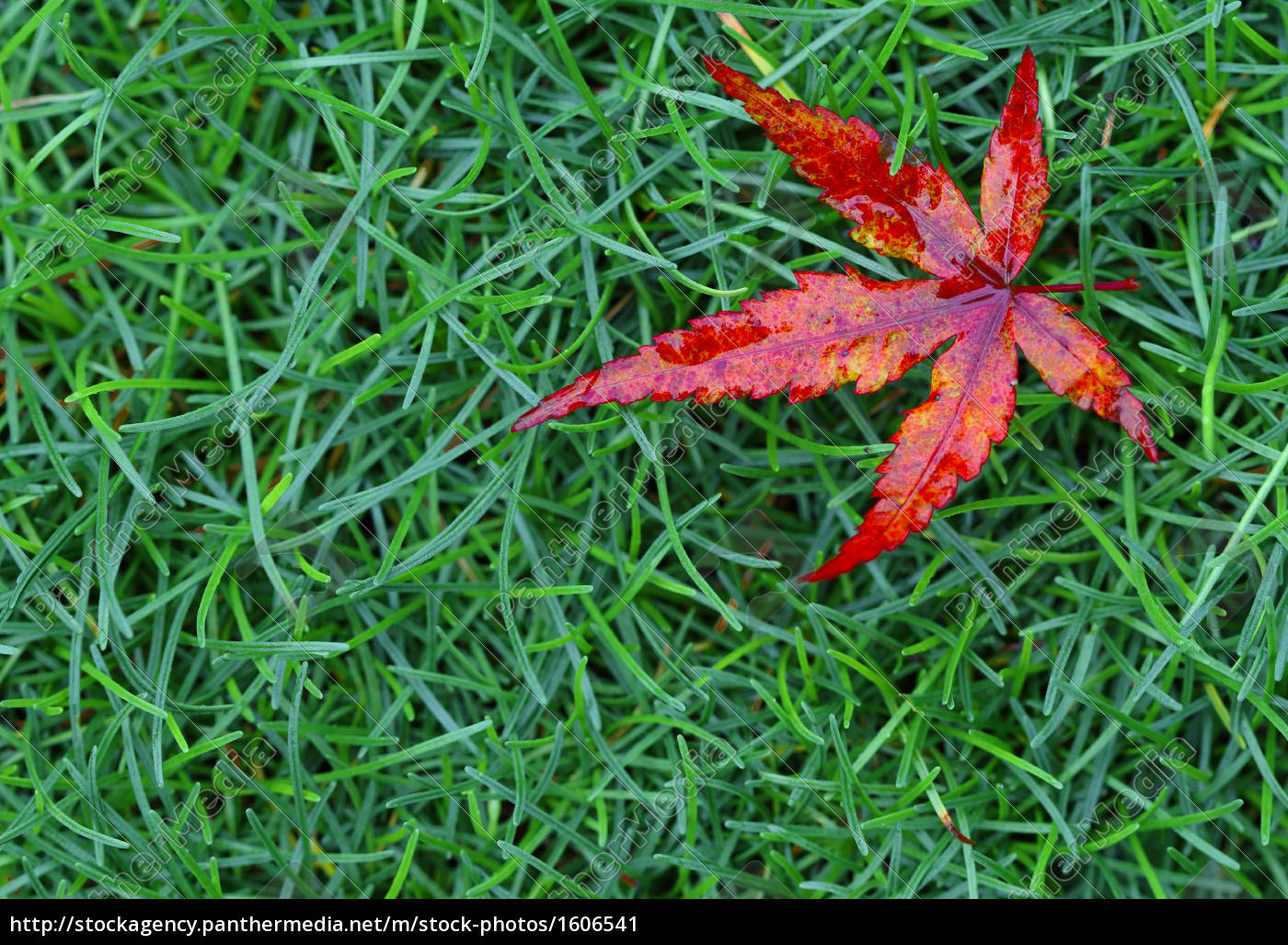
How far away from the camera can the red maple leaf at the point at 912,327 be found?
4.04 ft

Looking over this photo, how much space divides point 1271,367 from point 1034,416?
405 millimetres

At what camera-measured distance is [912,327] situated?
1.29 meters

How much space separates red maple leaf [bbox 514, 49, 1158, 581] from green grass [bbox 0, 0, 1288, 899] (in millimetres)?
144

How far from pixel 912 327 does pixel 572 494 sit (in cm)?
64

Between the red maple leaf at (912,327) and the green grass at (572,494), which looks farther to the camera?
the green grass at (572,494)

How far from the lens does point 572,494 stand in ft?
4.99

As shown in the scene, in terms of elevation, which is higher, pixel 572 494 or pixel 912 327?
pixel 912 327

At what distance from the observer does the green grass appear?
144 centimetres

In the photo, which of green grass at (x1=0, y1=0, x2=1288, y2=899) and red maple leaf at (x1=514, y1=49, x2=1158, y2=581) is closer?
red maple leaf at (x1=514, y1=49, x2=1158, y2=581)


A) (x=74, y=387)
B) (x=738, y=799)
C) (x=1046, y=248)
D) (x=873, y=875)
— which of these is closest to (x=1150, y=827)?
(x=873, y=875)

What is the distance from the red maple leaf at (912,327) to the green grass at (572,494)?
0.47 feet

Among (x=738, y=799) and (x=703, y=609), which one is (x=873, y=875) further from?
(x=703, y=609)

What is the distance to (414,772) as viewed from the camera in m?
1.55

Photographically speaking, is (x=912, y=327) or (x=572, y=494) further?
(x=572, y=494)
